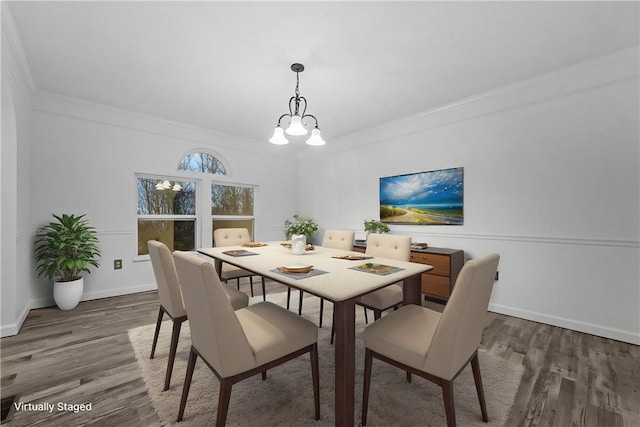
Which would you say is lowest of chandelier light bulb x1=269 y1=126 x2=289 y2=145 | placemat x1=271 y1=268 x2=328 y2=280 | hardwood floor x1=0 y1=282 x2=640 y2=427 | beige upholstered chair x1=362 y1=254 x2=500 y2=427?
hardwood floor x1=0 y1=282 x2=640 y2=427

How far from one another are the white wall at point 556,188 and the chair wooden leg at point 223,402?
3043 mm

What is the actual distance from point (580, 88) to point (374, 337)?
3045 mm

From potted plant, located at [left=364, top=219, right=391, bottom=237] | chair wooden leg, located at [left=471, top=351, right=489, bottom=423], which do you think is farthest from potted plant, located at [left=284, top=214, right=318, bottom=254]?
chair wooden leg, located at [left=471, top=351, right=489, bottom=423]

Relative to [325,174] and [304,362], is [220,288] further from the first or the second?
[325,174]

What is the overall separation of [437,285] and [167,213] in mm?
3932

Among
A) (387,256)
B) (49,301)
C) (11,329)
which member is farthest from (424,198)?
(49,301)

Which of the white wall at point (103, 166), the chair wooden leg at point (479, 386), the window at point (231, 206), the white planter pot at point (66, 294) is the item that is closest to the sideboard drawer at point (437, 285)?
the chair wooden leg at point (479, 386)

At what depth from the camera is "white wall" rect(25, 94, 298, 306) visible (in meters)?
3.15

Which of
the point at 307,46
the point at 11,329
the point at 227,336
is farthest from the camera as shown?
the point at 11,329

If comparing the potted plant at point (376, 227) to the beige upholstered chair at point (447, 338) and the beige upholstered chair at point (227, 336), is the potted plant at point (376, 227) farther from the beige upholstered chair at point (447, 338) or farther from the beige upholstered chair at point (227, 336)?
the beige upholstered chair at point (227, 336)

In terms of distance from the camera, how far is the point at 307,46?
7.25ft

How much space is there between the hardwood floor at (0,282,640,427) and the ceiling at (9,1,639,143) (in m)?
2.47

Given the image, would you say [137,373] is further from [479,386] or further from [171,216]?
[171,216]

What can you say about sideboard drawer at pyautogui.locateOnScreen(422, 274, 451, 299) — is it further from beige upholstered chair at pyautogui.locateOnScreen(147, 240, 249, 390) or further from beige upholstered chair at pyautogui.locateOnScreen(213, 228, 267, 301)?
beige upholstered chair at pyautogui.locateOnScreen(147, 240, 249, 390)
